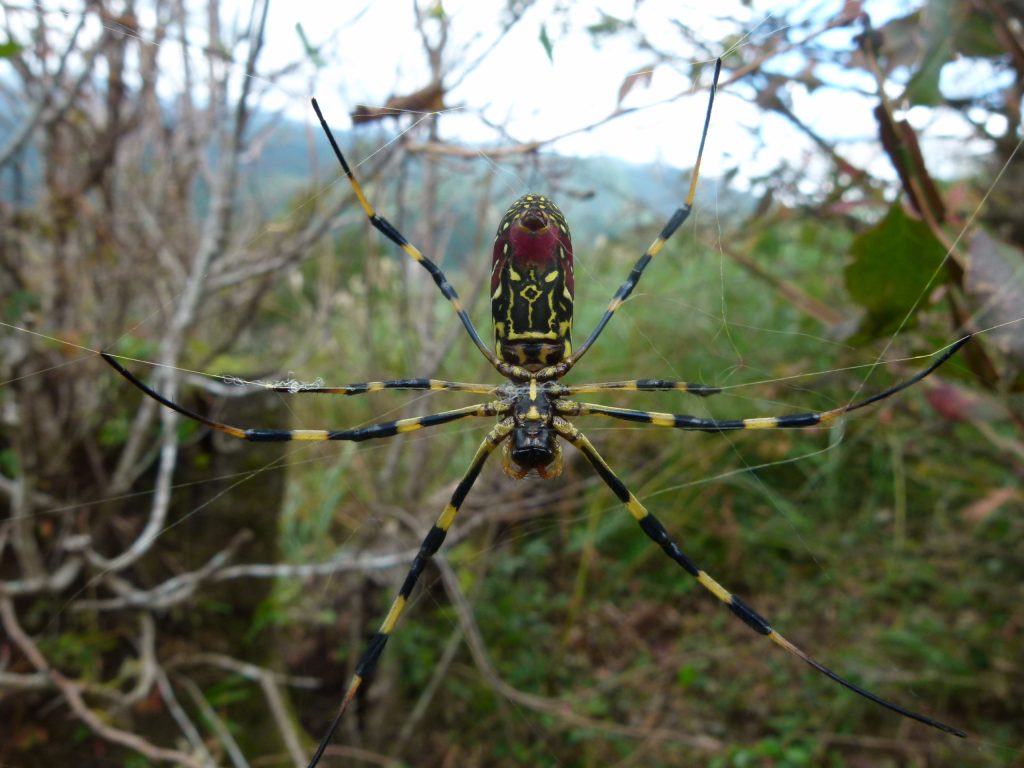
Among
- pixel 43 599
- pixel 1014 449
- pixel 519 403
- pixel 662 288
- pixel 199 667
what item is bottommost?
pixel 199 667

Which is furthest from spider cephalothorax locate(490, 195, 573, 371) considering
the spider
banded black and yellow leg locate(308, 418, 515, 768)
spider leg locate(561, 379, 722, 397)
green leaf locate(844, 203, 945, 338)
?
green leaf locate(844, 203, 945, 338)

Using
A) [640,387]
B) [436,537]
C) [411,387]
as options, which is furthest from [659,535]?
[411,387]

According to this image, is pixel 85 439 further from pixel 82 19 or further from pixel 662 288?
pixel 662 288

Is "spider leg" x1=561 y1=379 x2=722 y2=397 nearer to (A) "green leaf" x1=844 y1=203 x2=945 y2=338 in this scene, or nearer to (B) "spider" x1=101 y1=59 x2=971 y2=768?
(B) "spider" x1=101 y1=59 x2=971 y2=768

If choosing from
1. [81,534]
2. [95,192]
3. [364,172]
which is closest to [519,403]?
[364,172]

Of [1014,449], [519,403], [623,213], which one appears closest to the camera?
[519,403]

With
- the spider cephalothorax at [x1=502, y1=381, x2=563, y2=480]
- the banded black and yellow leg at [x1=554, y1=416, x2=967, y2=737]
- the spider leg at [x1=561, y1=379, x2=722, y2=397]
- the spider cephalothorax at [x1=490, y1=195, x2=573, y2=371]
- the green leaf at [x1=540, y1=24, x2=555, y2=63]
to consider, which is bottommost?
the banded black and yellow leg at [x1=554, y1=416, x2=967, y2=737]
